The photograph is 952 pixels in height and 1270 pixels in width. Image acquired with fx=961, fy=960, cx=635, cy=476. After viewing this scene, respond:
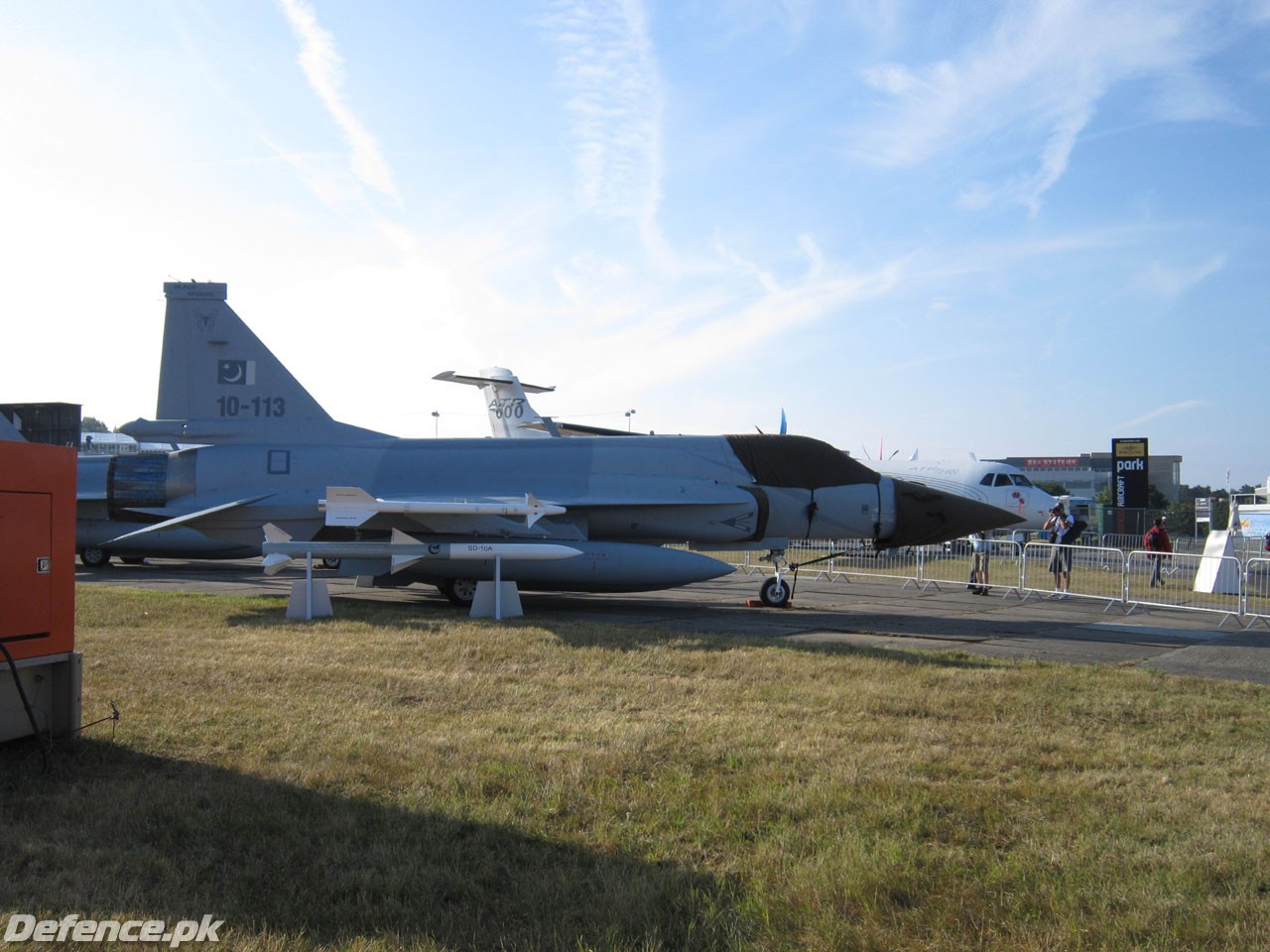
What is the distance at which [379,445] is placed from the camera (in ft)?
49.0

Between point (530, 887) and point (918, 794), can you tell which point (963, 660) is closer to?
point (918, 794)

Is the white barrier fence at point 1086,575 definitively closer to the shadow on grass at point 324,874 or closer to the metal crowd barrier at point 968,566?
the metal crowd barrier at point 968,566

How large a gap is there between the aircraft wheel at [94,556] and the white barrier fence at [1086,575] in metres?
14.8

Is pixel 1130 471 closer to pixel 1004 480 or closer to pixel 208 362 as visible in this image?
pixel 1004 480

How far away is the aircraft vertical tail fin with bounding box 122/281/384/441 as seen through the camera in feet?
48.2

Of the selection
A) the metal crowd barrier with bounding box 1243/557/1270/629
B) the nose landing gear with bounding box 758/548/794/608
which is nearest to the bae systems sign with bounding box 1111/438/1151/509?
the metal crowd barrier with bounding box 1243/557/1270/629

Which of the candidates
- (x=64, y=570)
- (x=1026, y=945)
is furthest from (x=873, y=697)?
(x=64, y=570)

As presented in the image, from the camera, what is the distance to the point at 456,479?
1452 centimetres

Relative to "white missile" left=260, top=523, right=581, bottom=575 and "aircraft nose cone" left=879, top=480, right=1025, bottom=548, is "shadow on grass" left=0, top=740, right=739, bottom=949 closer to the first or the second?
"white missile" left=260, top=523, right=581, bottom=575

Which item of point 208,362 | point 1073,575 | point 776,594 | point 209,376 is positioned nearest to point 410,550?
point 209,376

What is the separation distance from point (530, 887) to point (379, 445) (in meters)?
11.8

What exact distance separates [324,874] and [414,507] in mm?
9163

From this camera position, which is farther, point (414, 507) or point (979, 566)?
point (979, 566)

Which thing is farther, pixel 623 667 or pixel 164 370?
pixel 164 370
